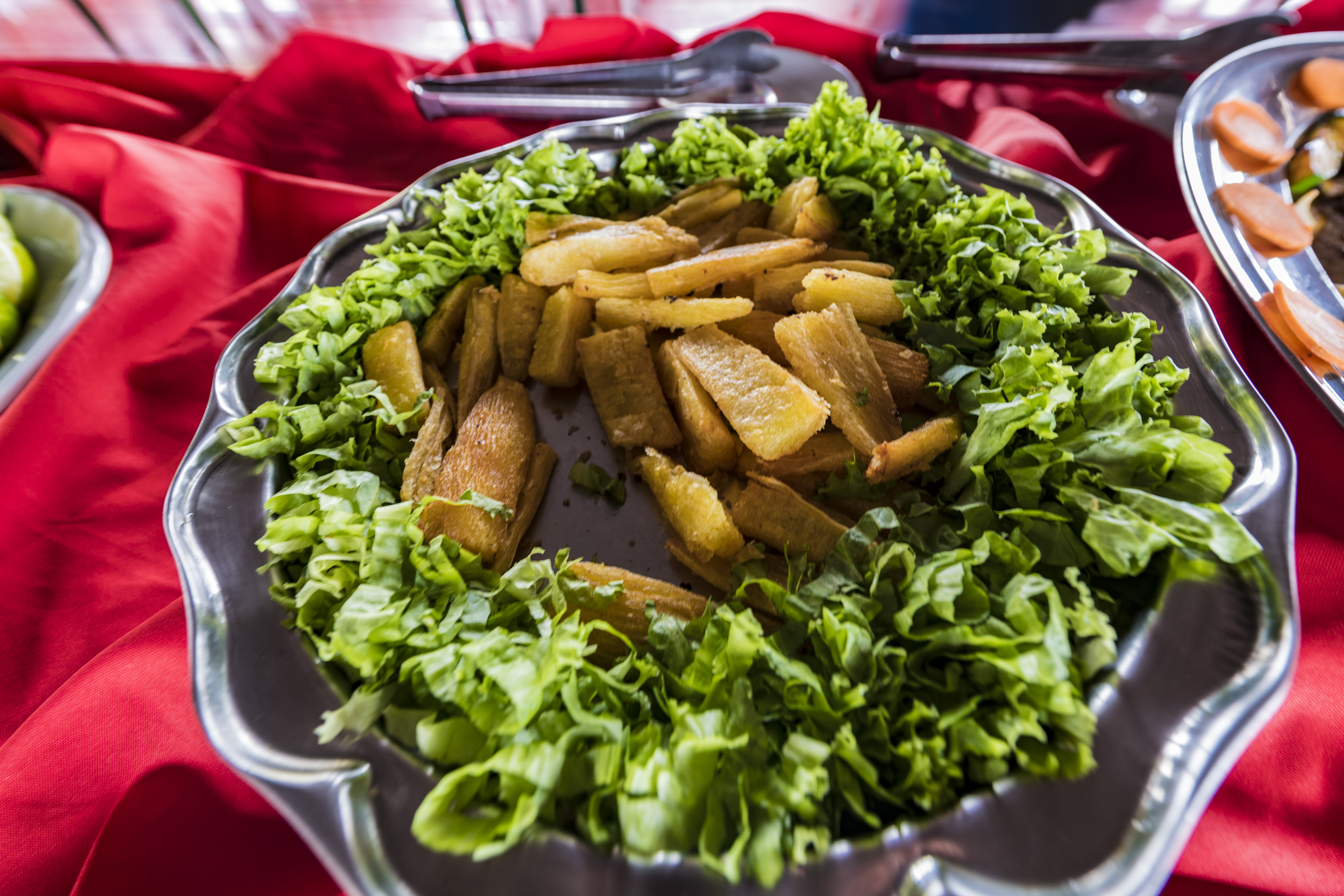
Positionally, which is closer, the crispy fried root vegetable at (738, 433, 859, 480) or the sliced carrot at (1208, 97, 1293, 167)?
the crispy fried root vegetable at (738, 433, 859, 480)

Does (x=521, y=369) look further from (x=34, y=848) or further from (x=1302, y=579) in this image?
(x=1302, y=579)

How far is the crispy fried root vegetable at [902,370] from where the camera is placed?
5.52 feet

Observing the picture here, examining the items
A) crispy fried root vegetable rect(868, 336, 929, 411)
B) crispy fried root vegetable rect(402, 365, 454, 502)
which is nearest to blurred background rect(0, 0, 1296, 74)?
crispy fried root vegetable rect(402, 365, 454, 502)

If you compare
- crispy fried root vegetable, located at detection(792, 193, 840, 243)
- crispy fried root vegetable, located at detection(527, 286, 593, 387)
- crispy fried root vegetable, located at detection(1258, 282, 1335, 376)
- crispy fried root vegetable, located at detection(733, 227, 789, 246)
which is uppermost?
crispy fried root vegetable, located at detection(792, 193, 840, 243)

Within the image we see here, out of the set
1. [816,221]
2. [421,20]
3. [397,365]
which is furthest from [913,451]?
[421,20]

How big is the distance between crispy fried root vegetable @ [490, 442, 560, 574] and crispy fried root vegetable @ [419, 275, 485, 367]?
0.44 m

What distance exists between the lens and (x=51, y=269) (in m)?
2.38

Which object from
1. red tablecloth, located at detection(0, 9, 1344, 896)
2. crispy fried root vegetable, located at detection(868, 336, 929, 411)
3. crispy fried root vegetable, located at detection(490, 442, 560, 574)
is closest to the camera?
red tablecloth, located at detection(0, 9, 1344, 896)

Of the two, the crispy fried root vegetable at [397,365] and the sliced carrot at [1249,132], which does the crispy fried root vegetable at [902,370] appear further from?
the sliced carrot at [1249,132]

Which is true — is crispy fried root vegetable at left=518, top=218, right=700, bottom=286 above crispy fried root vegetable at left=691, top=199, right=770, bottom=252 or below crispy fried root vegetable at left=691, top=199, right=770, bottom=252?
above

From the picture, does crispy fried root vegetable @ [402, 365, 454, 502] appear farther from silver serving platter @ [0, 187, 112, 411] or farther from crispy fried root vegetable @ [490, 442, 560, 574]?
silver serving platter @ [0, 187, 112, 411]

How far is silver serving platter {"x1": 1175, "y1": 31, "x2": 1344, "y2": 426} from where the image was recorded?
2.00 metres

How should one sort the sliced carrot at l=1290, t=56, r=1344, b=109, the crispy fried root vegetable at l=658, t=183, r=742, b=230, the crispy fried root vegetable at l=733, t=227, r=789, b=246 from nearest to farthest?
the crispy fried root vegetable at l=733, t=227, r=789, b=246
the crispy fried root vegetable at l=658, t=183, r=742, b=230
the sliced carrot at l=1290, t=56, r=1344, b=109

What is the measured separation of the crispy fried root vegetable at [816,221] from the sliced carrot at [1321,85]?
2402mm
